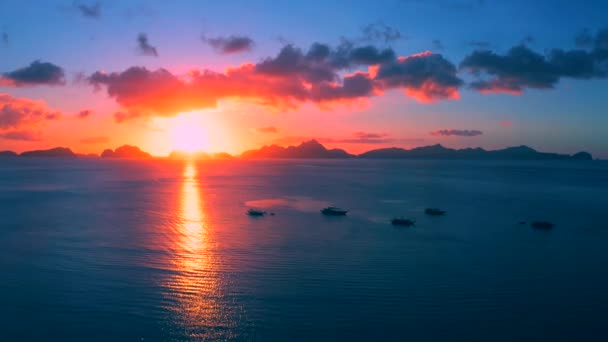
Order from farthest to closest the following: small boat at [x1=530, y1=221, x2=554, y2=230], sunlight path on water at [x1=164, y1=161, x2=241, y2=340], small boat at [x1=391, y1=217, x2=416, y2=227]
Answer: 1. small boat at [x1=391, y1=217, x2=416, y2=227]
2. small boat at [x1=530, y1=221, x2=554, y2=230]
3. sunlight path on water at [x1=164, y1=161, x2=241, y2=340]

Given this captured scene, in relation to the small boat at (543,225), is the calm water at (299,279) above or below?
below

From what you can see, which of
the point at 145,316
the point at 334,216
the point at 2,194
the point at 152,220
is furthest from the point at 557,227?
the point at 2,194

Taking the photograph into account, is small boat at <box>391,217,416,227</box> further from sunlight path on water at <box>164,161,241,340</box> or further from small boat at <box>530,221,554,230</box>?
sunlight path on water at <box>164,161,241,340</box>

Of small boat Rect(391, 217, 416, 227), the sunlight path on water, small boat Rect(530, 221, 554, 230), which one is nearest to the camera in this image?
the sunlight path on water

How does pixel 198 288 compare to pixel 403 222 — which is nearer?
pixel 198 288

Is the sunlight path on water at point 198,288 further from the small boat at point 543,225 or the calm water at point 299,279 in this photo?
the small boat at point 543,225

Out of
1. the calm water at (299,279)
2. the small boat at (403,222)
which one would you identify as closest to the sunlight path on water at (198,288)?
the calm water at (299,279)

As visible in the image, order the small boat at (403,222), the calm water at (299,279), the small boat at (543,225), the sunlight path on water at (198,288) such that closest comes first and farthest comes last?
1. the sunlight path on water at (198,288)
2. the calm water at (299,279)
3. the small boat at (543,225)
4. the small boat at (403,222)

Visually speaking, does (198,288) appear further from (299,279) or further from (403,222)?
(403,222)

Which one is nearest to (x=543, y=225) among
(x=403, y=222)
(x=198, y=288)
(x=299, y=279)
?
(x=403, y=222)

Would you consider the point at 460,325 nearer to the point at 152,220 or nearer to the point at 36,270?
the point at 36,270

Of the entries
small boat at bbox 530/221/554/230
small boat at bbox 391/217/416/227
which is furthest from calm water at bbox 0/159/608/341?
small boat at bbox 391/217/416/227
